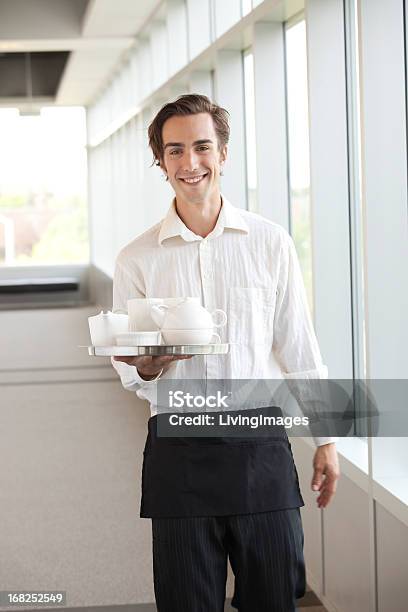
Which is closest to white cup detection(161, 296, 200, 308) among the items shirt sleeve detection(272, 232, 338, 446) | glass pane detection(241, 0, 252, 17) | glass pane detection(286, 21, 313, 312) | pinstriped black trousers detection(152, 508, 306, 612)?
shirt sleeve detection(272, 232, 338, 446)

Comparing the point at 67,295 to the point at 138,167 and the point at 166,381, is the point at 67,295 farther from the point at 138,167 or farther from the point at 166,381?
the point at 166,381

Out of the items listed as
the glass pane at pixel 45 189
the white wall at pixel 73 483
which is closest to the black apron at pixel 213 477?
the white wall at pixel 73 483

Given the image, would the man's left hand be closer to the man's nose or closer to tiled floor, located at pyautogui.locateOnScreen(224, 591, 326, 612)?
the man's nose

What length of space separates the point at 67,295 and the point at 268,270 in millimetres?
14550

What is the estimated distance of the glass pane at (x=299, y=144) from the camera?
4.61 m

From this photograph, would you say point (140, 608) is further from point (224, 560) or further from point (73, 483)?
point (73, 483)

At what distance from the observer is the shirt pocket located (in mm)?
2143

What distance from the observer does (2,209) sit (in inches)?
662

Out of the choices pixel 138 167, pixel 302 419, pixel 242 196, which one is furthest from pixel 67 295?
pixel 302 419

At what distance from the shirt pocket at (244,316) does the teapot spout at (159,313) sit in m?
0.16

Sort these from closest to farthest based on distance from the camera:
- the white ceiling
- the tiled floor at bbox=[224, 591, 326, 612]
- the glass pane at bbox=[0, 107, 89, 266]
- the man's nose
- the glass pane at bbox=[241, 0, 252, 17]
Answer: the man's nose → the tiled floor at bbox=[224, 591, 326, 612] → the glass pane at bbox=[241, 0, 252, 17] → the white ceiling → the glass pane at bbox=[0, 107, 89, 266]

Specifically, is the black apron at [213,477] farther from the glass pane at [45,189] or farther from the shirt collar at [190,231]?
the glass pane at [45,189]

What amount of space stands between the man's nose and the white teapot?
267mm

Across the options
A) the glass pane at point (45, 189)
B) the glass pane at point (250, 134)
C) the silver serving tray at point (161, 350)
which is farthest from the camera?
the glass pane at point (45, 189)
